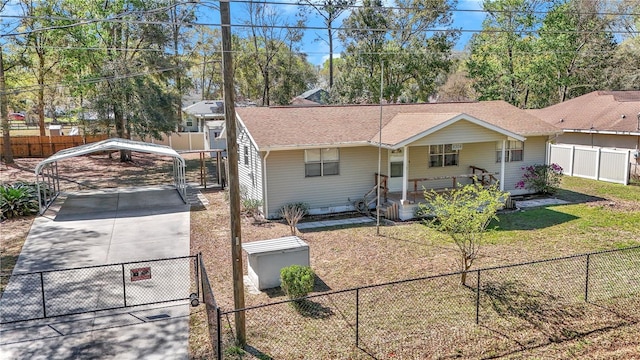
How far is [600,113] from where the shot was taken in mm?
Answer: 25172

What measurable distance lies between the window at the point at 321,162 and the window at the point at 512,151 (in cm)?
692

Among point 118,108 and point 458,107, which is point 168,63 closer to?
point 118,108

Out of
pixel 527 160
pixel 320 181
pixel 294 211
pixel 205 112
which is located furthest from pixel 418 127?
pixel 205 112

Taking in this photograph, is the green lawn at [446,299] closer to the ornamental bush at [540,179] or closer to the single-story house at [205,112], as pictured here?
the ornamental bush at [540,179]

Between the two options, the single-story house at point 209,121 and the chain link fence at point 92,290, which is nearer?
the chain link fence at point 92,290

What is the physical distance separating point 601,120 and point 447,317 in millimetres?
20418

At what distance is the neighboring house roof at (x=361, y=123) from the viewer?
16.1 meters

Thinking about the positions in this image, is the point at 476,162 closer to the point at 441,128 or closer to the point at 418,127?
the point at 441,128

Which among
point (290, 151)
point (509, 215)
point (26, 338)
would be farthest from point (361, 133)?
point (26, 338)

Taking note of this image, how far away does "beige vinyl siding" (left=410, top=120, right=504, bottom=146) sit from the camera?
16.1 meters

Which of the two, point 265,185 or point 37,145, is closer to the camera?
point 265,185

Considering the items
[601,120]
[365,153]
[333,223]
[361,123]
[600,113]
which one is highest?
[600,113]

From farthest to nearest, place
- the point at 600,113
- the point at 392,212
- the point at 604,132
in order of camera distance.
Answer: the point at 600,113, the point at 604,132, the point at 392,212

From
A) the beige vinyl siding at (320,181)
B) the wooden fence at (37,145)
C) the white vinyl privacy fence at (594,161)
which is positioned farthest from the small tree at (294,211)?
the wooden fence at (37,145)
